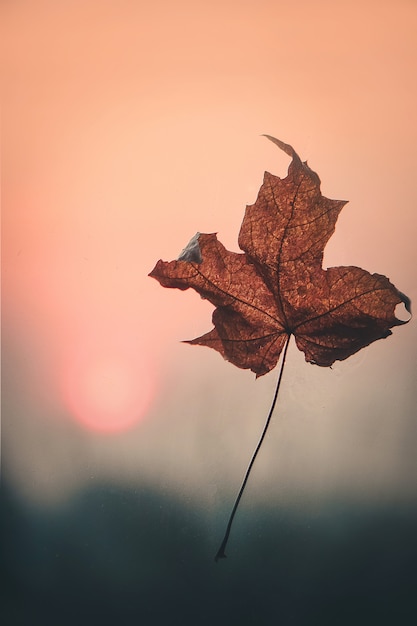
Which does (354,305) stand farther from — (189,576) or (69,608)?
(69,608)

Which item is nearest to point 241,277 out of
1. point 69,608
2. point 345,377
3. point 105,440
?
point 345,377

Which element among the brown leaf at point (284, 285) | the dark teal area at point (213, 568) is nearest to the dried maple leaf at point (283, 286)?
the brown leaf at point (284, 285)

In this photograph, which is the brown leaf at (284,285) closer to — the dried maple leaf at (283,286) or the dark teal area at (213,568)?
the dried maple leaf at (283,286)

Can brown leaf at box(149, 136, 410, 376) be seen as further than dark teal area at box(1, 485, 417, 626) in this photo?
No

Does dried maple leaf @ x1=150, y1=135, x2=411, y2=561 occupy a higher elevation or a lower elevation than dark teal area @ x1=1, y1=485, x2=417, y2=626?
higher

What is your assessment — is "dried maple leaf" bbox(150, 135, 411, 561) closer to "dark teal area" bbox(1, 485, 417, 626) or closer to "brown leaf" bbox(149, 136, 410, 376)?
"brown leaf" bbox(149, 136, 410, 376)

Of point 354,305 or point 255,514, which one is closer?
point 354,305

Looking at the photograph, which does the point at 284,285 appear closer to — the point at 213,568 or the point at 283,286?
the point at 283,286

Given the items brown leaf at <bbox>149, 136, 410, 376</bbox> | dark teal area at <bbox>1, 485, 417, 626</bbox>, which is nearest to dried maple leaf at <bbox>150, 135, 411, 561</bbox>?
brown leaf at <bbox>149, 136, 410, 376</bbox>
